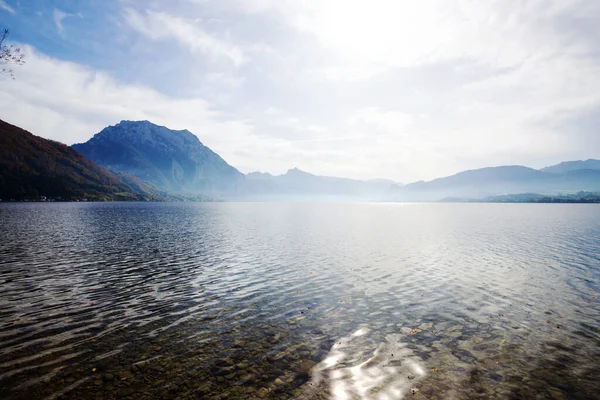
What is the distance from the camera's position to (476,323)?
839 inches

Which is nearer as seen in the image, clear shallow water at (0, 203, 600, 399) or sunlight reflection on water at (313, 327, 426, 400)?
sunlight reflection on water at (313, 327, 426, 400)

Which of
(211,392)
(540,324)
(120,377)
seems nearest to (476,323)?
(540,324)

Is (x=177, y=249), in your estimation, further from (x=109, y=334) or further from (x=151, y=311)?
(x=109, y=334)

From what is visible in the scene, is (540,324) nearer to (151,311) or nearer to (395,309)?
(395,309)

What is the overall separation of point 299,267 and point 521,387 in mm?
28226

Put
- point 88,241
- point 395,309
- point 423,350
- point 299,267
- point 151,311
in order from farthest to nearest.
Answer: point 88,241 → point 299,267 → point 395,309 → point 151,311 → point 423,350

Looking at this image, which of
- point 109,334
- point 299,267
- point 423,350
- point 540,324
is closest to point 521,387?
point 423,350

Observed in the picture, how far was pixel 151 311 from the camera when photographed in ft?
73.6

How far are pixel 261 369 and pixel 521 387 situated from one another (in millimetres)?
11944

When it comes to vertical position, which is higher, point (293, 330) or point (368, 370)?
point (368, 370)

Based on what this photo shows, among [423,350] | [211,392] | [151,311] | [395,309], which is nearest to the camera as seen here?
[211,392]

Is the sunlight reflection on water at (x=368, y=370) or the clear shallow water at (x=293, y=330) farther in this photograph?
the clear shallow water at (x=293, y=330)

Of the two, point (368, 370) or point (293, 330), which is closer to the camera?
point (368, 370)

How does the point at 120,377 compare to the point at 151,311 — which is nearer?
the point at 120,377
